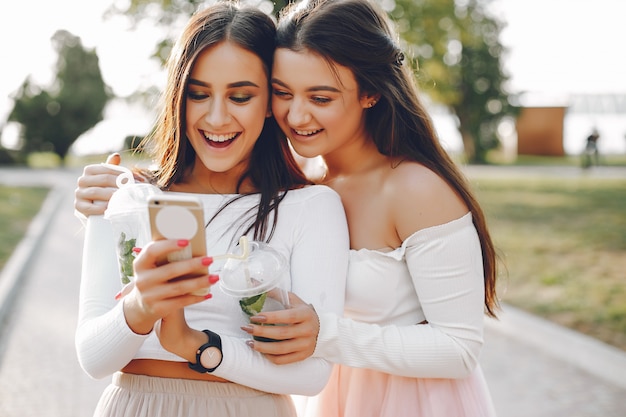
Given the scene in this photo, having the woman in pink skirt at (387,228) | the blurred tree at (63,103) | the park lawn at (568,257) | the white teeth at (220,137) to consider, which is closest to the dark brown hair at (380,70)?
the woman in pink skirt at (387,228)

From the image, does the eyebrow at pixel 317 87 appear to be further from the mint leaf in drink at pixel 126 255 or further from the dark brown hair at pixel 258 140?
the mint leaf in drink at pixel 126 255

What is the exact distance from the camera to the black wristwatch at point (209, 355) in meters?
1.80

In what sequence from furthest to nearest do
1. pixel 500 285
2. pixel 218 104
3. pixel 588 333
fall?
pixel 500 285 < pixel 588 333 < pixel 218 104

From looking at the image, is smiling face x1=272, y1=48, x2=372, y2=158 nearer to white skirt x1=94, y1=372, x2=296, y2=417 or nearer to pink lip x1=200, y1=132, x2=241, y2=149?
pink lip x1=200, y1=132, x2=241, y2=149

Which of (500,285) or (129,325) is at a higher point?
(129,325)

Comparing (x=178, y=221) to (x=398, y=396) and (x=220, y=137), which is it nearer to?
(x=220, y=137)

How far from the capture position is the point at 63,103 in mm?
32625

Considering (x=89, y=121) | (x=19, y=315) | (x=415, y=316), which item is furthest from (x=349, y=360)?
(x=89, y=121)

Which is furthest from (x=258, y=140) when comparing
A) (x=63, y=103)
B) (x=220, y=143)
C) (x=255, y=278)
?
(x=63, y=103)

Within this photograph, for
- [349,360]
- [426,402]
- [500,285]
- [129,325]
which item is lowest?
[500,285]

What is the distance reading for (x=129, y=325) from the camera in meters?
1.68

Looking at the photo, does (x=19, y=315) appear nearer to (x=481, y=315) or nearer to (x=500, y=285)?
(x=500, y=285)

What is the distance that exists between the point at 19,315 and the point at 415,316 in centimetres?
578

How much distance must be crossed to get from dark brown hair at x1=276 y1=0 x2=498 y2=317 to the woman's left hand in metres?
0.75
